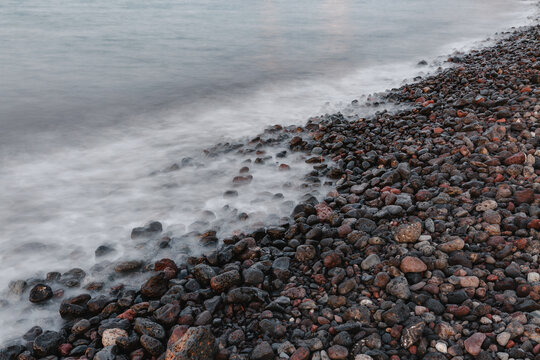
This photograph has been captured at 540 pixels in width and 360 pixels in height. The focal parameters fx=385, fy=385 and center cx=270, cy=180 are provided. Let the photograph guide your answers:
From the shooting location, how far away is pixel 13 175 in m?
5.29

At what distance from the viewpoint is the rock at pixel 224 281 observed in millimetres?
2789

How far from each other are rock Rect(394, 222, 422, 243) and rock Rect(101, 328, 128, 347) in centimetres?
209

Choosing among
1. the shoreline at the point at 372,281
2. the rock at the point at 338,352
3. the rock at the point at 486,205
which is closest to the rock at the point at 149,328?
the shoreline at the point at 372,281

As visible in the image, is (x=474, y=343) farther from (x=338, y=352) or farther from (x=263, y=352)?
(x=263, y=352)

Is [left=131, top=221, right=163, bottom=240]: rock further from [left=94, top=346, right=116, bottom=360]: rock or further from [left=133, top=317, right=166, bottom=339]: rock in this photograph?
[left=94, top=346, right=116, bottom=360]: rock

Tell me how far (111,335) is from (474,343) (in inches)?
84.8

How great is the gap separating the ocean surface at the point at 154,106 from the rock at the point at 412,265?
1.55 metres

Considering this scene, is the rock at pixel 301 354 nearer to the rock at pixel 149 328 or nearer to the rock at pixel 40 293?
the rock at pixel 149 328

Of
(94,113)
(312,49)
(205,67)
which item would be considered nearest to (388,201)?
(94,113)

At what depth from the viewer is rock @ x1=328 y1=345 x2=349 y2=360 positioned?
7.03ft

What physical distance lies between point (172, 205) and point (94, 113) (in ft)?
14.2

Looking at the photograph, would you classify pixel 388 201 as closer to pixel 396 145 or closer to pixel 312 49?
pixel 396 145

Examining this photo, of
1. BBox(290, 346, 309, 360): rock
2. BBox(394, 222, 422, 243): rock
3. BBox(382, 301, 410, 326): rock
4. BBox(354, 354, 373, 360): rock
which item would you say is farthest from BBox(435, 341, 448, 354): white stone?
BBox(394, 222, 422, 243): rock

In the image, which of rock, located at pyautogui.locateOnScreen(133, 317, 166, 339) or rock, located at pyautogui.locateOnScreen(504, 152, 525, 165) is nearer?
rock, located at pyautogui.locateOnScreen(133, 317, 166, 339)
